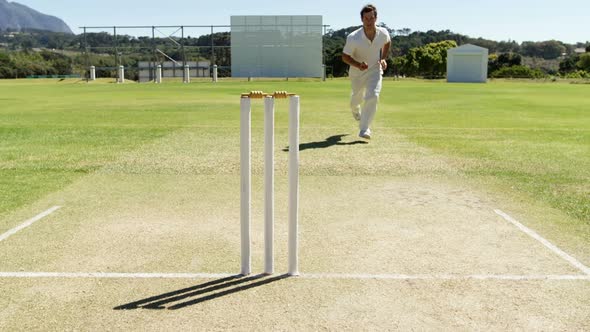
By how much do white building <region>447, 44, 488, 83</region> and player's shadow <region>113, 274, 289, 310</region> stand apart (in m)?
71.9

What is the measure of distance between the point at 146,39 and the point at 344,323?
7034 centimetres

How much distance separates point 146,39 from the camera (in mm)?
70500

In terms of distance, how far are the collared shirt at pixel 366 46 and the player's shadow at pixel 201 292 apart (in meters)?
8.01

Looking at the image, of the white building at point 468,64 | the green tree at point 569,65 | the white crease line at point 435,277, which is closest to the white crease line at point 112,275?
the white crease line at point 435,277

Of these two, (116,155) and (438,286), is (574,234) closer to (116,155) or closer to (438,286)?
(438,286)

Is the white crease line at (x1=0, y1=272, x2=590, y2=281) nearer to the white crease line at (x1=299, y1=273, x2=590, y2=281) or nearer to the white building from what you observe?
the white crease line at (x1=299, y1=273, x2=590, y2=281)

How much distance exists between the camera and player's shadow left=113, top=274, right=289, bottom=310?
12.9 ft

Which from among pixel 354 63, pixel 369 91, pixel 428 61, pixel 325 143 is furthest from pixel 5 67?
pixel 369 91

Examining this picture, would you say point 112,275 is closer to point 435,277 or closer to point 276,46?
point 435,277

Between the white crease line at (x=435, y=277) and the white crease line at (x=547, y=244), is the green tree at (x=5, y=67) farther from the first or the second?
the white crease line at (x=435, y=277)

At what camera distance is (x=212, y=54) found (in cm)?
6756

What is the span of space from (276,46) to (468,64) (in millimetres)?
21828

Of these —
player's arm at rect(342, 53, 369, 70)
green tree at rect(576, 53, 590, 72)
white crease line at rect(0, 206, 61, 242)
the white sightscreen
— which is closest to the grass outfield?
white crease line at rect(0, 206, 61, 242)

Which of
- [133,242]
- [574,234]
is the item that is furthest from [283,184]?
[574,234]
